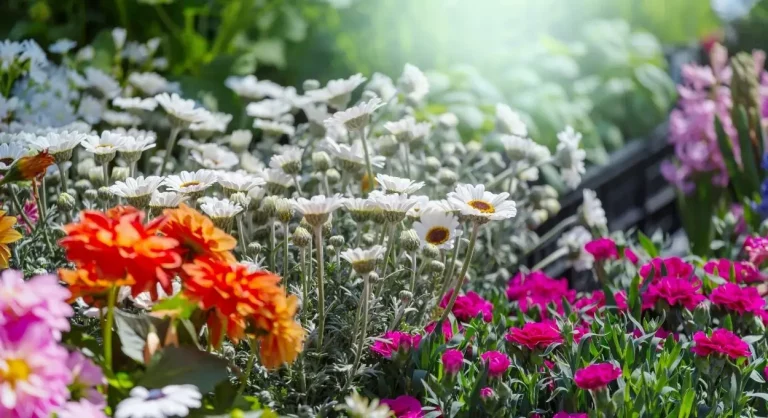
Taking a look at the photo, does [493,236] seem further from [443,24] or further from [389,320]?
[443,24]

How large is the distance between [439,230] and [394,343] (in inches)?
8.1

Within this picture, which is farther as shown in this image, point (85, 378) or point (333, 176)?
point (333, 176)

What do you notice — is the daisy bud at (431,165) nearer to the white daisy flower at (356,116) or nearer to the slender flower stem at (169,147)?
the white daisy flower at (356,116)

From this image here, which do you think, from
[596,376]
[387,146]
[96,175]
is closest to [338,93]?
[387,146]

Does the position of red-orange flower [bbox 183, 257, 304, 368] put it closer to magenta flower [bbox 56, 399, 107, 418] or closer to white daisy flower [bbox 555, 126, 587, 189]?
magenta flower [bbox 56, 399, 107, 418]

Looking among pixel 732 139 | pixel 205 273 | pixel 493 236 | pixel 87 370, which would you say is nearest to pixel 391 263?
pixel 493 236

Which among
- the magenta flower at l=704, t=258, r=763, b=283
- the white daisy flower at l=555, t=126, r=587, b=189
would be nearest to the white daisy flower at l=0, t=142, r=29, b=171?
the white daisy flower at l=555, t=126, r=587, b=189

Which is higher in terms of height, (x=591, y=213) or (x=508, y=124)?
(x=508, y=124)

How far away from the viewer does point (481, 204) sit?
4.40 feet

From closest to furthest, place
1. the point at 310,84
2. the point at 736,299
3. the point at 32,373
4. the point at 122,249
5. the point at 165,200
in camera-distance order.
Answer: the point at 32,373, the point at 122,249, the point at 165,200, the point at 736,299, the point at 310,84

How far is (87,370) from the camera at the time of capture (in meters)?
0.94

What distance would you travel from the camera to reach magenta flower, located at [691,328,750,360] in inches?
52.4

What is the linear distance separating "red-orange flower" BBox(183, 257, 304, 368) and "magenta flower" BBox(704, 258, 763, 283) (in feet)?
3.53

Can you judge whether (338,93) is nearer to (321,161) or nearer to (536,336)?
(321,161)
